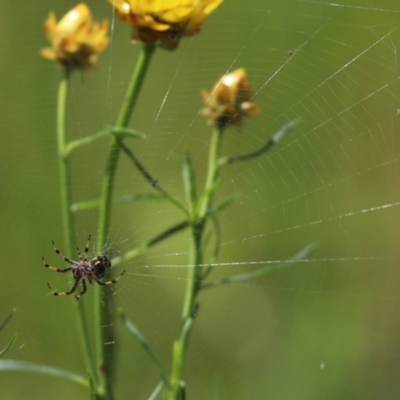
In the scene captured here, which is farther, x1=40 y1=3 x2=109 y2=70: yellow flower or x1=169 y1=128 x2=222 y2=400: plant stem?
x1=40 y1=3 x2=109 y2=70: yellow flower

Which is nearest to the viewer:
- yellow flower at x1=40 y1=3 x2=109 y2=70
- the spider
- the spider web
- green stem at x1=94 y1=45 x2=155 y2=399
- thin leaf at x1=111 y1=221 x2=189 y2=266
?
green stem at x1=94 y1=45 x2=155 y2=399

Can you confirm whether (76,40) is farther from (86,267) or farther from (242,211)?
(242,211)

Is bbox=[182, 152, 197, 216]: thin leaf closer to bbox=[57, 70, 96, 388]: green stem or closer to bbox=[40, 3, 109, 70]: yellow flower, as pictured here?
bbox=[57, 70, 96, 388]: green stem

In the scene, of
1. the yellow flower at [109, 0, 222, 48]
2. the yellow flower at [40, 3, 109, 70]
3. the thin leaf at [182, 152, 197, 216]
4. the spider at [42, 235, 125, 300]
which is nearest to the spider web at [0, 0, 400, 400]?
the spider at [42, 235, 125, 300]

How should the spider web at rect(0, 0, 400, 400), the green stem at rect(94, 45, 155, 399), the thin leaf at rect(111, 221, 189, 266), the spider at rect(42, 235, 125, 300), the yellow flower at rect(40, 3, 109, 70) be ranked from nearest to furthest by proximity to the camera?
the green stem at rect(94, 45, 155, 399) → the thin leaf at rect(111, 221, 189, 266) → the yellow flower at rect(40, 3, 109, 70) → the spider at rect(42, 235, 125, 300) → the spider web at rect(0, 0, 400, 400)

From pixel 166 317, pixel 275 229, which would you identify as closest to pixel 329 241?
pixel 275 229

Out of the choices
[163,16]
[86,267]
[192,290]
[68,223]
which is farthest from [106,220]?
[86,267]


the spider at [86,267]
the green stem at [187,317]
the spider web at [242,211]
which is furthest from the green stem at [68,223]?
the spider web at [242,211]
